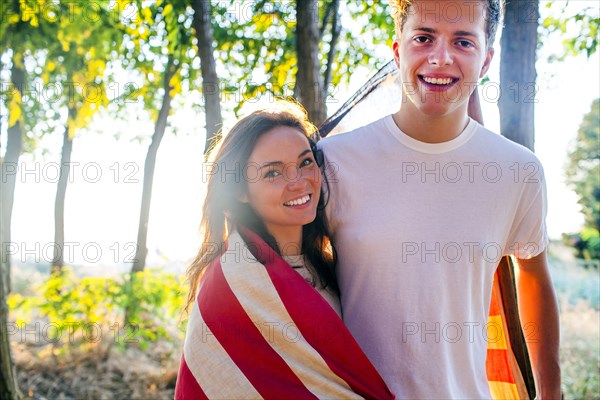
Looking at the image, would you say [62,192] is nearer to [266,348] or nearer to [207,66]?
[207,66]

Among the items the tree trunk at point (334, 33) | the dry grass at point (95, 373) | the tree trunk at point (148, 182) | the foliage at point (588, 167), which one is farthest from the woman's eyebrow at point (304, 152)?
the foliage at point (588, 167)

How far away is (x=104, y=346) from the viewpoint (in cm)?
638

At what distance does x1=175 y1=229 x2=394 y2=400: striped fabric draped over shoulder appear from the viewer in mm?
1975

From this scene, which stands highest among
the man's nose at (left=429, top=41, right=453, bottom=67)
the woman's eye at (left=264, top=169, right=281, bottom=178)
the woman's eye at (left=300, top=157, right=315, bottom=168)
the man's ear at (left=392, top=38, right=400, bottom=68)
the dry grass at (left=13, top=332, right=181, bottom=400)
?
the man's ear at (left=392, top=38, right=400, bottom=68)

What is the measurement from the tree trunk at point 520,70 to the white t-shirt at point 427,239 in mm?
846

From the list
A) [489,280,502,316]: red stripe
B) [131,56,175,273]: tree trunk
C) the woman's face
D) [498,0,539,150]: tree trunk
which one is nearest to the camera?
the woman's face

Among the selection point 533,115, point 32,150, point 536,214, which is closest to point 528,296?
point 536,214

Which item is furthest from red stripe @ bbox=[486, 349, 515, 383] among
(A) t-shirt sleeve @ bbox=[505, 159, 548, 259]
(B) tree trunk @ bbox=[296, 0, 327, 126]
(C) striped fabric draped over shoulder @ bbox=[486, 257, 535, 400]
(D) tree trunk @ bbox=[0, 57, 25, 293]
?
(D) tree trunk @ bbox=[0, 57, 25, 293]

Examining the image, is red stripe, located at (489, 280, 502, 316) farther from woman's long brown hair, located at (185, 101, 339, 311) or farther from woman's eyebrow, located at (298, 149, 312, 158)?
woman's eyebrow, located at (298, 149, 312, 158)

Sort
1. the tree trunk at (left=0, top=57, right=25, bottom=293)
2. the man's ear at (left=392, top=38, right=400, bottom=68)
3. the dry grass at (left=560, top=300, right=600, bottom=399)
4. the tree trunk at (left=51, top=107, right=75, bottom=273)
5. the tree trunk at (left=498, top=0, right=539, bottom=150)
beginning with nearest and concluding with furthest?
the man's ear at (left=392, top=38, right=400, bottom=68)
the tree trunk at (left=498, top=0, right=539, bottom=150)
the dry grass at (left=560, top=300, right=600, bottom=399)
the tree trunk at (left=0, top=57, right=25, bottom=293)
the tree trunk at (left=51, top=107, right=75, bottom=273)

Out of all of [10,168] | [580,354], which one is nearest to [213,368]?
[580,354]

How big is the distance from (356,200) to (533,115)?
1.39 metres

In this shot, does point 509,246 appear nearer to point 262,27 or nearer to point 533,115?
point 533,115

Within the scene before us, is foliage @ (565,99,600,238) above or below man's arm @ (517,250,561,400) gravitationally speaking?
above
